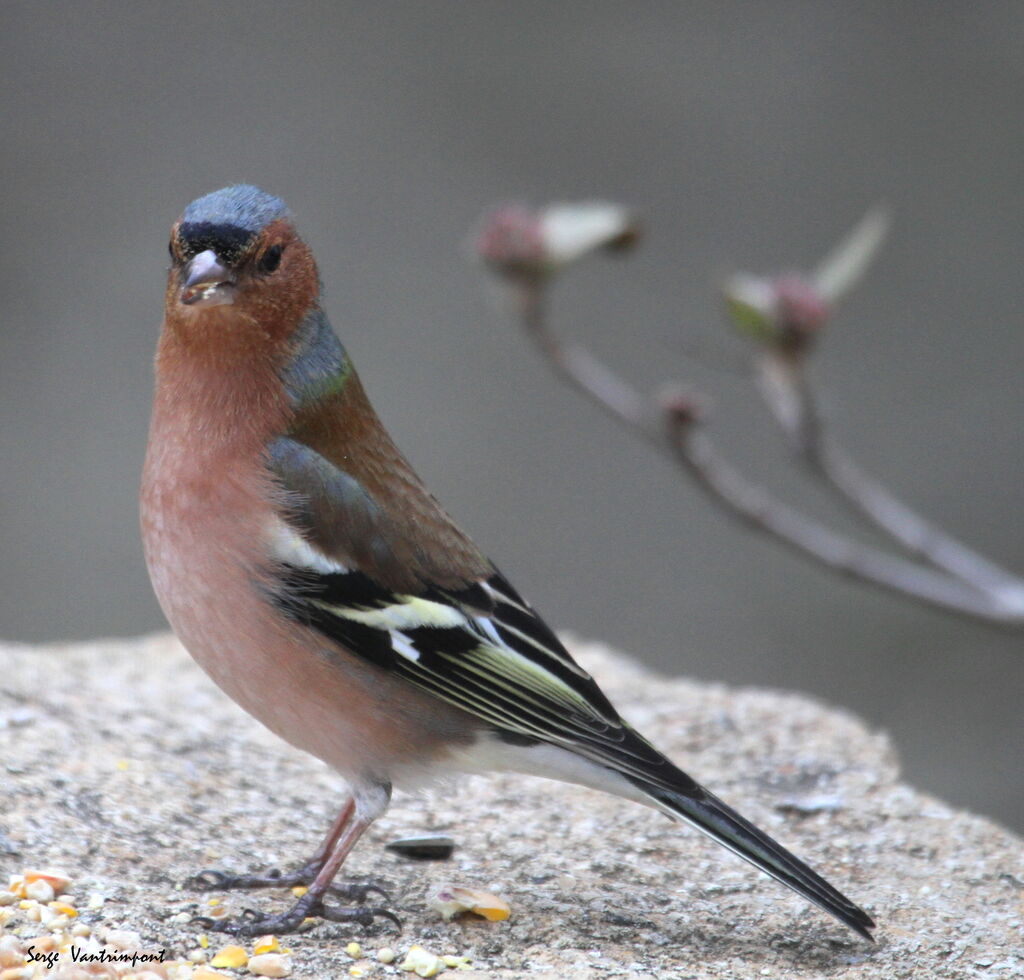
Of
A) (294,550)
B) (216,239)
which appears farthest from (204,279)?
(294,550)

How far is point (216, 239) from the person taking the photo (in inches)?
162

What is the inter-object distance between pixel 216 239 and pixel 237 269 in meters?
0.09

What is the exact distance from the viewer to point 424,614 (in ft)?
13.7

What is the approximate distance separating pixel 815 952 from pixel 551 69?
752cm

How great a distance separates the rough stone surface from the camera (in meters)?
3.99

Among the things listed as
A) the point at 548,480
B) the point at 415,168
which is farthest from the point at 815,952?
the point at 415,168

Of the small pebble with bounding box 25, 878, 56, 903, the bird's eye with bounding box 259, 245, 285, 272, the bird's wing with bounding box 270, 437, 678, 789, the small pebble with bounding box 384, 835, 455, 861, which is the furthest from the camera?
the small pebble with bounding box 384, 835, 455, 861

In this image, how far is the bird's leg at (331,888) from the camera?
157 inches

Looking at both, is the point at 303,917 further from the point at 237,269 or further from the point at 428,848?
the point at 237,269

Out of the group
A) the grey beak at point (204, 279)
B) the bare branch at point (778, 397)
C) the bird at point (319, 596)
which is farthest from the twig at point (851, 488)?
the grey beak at point (204, 279)

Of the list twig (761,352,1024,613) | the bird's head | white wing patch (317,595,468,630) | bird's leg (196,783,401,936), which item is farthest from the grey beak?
twig (761,352,1024,613)

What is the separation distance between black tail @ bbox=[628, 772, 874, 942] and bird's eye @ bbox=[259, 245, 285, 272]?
1.58 meters

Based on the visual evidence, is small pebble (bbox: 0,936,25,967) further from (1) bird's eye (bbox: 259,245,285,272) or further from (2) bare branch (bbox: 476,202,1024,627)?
(2) bare branch (bbox: 476,202,1024,627)

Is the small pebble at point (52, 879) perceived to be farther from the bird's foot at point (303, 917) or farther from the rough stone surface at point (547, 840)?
the bird's foot at point (303, 917)
